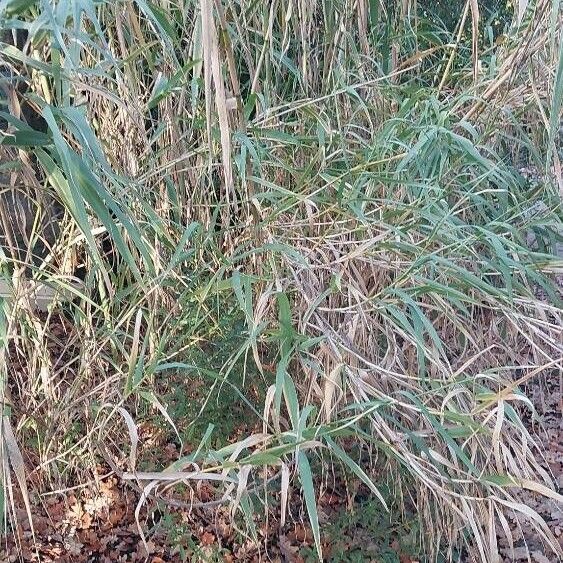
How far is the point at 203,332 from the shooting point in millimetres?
1457

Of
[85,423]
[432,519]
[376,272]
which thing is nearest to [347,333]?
[376,272]

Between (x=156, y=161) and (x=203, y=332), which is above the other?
(x=156, y=161)

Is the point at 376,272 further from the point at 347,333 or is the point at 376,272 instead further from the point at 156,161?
the point at 156,161

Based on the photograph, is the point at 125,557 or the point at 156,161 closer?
the point at 156,161

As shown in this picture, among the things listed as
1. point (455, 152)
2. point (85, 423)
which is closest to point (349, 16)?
point (455, 152)

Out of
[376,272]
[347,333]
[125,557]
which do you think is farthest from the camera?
[125,557]

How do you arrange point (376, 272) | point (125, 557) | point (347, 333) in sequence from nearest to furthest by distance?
1. point (347, 333)
2. point (376, 272)
3. point (125, 557)

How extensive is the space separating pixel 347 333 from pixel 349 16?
0.67 metres

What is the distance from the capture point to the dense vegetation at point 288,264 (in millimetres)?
1155

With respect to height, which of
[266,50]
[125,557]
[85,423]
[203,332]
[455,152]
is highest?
[266,50]

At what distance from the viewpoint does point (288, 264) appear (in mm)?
1252

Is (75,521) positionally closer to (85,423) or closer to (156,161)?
(85,423)

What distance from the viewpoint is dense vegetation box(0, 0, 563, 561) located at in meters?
1.16

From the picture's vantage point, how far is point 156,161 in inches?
57.0
